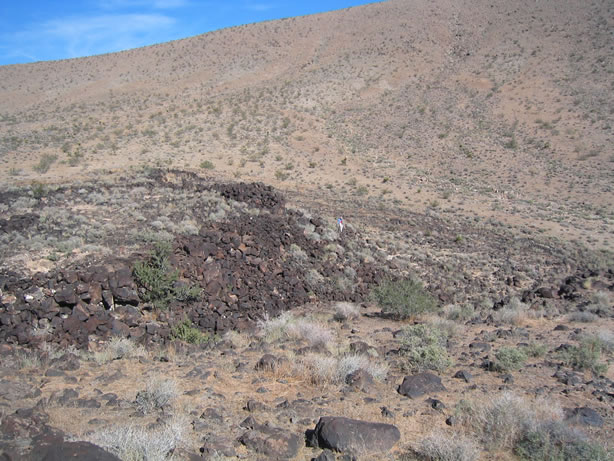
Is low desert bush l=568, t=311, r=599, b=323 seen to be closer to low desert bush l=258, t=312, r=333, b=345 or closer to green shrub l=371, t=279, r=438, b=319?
green shrub l=371, t=279, r=438, b=319

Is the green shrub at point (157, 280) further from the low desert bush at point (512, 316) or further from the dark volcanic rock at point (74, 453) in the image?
the low desert bush at point (512, 316)

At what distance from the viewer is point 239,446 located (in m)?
5.09

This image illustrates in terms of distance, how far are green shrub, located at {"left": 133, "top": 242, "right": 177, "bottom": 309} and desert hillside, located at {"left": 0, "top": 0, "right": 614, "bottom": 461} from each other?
50 mm

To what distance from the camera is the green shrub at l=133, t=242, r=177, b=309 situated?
34.3ft

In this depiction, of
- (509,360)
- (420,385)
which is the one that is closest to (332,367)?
(420,385)

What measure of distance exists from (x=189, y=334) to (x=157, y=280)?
1.84m

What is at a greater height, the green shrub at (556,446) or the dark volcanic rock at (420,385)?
the green shrub at (556,446)

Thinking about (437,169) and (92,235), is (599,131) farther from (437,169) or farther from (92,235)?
(92,235)

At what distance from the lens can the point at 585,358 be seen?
7652 millimetres

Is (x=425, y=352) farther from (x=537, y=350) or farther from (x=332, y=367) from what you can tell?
(x=537, y=350)

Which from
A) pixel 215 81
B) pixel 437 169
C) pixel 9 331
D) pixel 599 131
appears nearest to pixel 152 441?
pixel 9 331

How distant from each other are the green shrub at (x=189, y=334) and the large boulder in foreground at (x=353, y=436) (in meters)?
4.57

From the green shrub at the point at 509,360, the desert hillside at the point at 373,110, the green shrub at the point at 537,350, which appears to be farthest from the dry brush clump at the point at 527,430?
the desert hillside at the point at 373,110

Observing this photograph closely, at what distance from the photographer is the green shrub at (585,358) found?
295 inches
